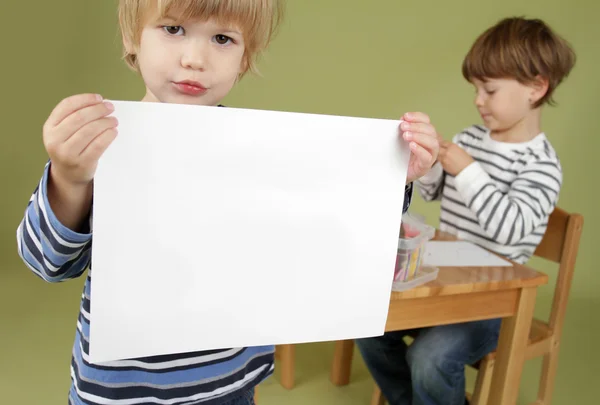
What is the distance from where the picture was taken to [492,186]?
1.45m

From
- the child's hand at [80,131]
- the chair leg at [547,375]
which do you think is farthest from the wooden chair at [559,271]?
the child's hand at [80,131]

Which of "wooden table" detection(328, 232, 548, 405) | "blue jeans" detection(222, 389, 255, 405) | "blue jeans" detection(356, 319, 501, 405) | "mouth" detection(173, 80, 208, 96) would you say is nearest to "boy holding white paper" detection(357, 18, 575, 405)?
"blue jeans" detection(356, 319, 501, 405)

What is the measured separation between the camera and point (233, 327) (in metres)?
0.63

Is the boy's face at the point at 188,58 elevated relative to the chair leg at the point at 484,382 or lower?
elevated

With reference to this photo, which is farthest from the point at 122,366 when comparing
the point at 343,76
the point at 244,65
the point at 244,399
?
the point at 343,76

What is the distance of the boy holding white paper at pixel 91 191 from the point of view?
2.00 feet

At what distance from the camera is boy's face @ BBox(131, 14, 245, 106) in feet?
2.28

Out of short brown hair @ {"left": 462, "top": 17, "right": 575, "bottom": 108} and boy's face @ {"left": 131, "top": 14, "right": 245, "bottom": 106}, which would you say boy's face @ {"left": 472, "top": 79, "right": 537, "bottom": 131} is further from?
boy's face @ {"left": 131, "top": 14, "right": 245, "bottom": 106}

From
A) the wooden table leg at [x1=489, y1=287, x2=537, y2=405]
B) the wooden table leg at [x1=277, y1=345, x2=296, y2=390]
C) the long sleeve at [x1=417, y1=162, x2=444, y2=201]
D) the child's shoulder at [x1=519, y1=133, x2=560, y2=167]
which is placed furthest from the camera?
the wooden table leg at [x1=277, y1=345, x2=296, y2=390]

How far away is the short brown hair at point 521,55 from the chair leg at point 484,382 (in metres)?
0.70

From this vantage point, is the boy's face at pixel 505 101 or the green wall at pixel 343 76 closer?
the boy's face at pixel 505 101

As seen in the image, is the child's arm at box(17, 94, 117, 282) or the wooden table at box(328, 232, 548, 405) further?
the wooden table at box(328, 232, 548, 405)

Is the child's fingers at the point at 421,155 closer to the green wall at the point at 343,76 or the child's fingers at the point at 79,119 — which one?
the child's fingers at the point at 79,119

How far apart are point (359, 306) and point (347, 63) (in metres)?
2.30
